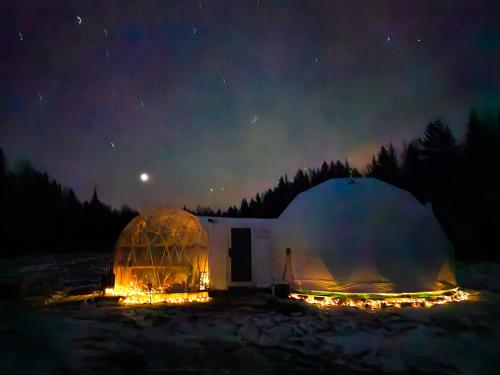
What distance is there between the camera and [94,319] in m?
8.80

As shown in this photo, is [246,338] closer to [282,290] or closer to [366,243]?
[282,290]

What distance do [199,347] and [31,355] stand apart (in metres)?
2.49

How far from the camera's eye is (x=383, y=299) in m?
11.7

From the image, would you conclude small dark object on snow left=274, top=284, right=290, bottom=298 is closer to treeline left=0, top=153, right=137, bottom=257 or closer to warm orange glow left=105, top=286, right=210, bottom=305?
warm orange glow left=105, top=286, right=210, bottom=305

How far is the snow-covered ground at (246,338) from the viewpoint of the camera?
5.64 m

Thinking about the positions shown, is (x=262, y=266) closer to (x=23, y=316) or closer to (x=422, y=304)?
(x=422, y=304)

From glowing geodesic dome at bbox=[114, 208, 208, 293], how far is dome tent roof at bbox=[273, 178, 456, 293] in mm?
3042

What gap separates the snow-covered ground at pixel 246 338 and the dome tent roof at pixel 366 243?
1.59 metres

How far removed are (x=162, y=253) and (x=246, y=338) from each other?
25.4 ft

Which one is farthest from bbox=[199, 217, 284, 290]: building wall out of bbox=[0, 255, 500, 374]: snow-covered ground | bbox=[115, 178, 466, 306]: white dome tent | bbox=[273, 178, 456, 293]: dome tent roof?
bbox=[0, 255, 500, 374]: snow-covered ground

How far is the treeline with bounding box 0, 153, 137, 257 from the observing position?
32.2 m

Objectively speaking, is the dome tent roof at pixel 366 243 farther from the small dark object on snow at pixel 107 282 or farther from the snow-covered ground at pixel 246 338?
the small dark object on snow at pixel 107 282

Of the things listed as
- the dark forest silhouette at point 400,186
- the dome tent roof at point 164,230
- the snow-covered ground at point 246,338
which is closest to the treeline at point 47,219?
the dark forest silhouette at point 400,186

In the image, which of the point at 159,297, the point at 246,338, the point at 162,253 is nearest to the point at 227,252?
the point at 162,253
